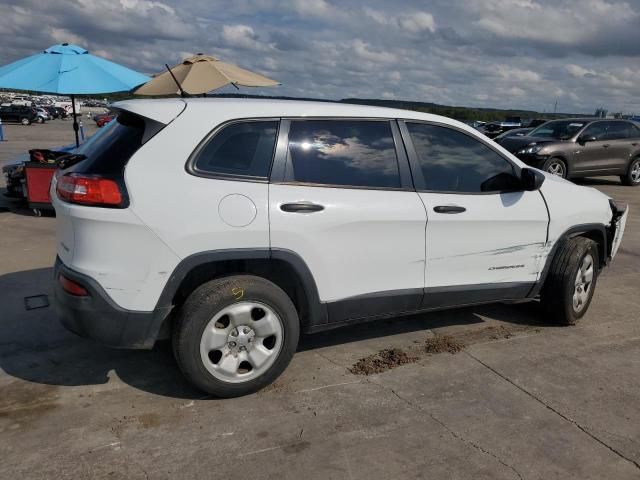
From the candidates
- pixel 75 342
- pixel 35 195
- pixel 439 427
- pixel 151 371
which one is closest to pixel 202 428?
pixel 151 371

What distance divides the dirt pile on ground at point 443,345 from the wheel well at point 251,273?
45.2 inches

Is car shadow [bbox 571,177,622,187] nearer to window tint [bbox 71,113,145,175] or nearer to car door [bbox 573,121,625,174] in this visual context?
car door [bbox 573,121,625,174]

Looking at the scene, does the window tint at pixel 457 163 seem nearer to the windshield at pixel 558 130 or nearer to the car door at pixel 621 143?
the windshield at pixel 558 130

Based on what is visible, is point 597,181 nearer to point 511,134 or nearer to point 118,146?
point 511,134

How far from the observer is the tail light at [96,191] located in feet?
9.93

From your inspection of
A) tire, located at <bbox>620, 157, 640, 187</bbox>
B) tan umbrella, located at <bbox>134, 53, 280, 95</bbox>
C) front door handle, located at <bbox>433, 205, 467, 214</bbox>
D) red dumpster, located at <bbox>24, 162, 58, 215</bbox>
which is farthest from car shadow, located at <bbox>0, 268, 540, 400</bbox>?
tire, located at <bbox>620, 157, 640, 187</bbox>

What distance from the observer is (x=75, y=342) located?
4180 mm

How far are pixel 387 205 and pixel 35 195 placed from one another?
22.4 feet

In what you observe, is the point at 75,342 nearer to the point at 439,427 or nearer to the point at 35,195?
the point at 439,427

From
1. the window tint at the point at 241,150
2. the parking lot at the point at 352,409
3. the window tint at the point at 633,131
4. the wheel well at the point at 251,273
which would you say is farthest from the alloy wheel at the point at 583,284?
the window tint at the point at 633,131

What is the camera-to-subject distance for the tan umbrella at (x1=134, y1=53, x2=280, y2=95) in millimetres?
9445

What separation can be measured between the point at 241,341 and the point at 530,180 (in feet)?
7.76

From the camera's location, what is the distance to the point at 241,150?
3326mm

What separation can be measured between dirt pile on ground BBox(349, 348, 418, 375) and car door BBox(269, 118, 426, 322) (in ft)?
1.24
